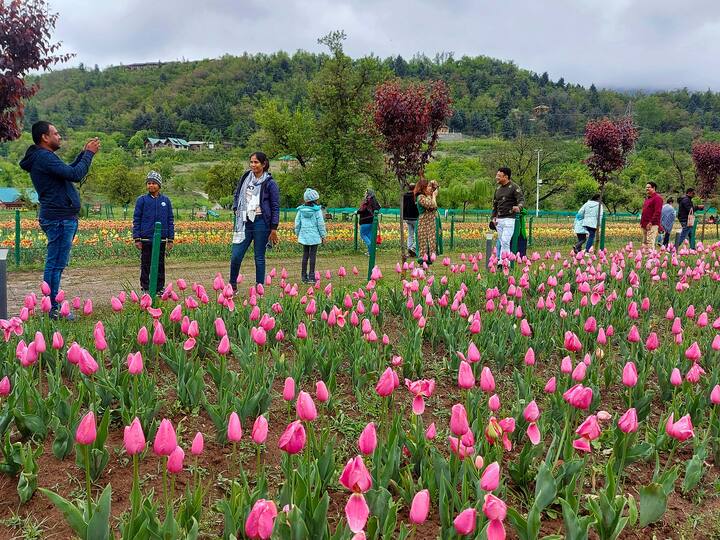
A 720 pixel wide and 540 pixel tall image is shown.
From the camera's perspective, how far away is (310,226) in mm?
9047

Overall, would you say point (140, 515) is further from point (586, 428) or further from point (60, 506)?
point (586, 428)

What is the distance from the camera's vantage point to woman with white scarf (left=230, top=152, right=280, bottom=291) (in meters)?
7.01

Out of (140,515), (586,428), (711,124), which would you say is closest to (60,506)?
(140,515)

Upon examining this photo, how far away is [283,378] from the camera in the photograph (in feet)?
12.9

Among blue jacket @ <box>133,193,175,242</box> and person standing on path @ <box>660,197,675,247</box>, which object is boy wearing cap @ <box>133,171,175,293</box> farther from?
person standing on path @ <box>660,197,675,247</box>

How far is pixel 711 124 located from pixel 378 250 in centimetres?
11463

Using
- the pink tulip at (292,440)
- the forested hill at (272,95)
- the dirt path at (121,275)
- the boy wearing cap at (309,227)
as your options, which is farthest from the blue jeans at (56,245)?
the forested hill at (272,95)

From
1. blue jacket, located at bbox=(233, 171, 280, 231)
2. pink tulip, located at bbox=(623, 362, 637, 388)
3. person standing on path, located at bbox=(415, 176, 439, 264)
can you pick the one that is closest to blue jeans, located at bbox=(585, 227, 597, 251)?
person standing on path, located at bbox=(415, 176, 439, 264)

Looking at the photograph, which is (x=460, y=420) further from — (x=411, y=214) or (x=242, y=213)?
(x=411, y=214)

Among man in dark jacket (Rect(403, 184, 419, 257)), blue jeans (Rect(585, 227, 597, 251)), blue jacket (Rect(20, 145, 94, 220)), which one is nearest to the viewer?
blue jacket (Rect(20, 145, 94, 220))

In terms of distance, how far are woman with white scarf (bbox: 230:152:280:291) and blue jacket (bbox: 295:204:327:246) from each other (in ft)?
6.12

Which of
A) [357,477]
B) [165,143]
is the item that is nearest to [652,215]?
[357,477]

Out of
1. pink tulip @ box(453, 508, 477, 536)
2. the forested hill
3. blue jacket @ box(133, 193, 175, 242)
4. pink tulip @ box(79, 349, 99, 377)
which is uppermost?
the forested hill

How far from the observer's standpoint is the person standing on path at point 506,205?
898 cm
